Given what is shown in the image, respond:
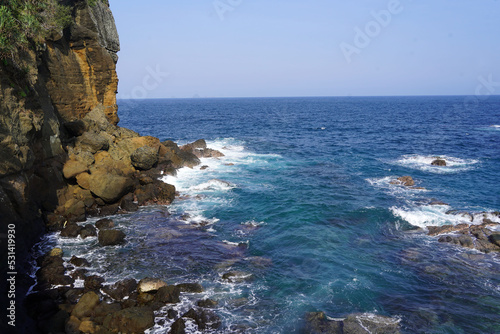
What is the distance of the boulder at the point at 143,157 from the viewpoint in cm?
3541

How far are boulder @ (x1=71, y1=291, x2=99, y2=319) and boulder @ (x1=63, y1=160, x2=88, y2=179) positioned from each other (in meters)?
15.1

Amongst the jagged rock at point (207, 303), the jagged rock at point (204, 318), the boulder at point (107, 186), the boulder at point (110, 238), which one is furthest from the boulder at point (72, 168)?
the jagged rock at point (204, 318)

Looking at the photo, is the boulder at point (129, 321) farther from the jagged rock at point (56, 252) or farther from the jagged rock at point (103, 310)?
the jagged rock at point (56, 252)

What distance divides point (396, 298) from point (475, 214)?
15243mm

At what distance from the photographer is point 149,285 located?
1766 cm

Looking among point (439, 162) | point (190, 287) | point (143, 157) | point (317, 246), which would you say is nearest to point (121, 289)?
point (190, 287)

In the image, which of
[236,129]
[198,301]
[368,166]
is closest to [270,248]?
[198,301]

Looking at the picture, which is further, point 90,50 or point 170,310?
point 90,50

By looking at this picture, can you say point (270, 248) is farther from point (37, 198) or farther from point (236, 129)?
point (236, 129)

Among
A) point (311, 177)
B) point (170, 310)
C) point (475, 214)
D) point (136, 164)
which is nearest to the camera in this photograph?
point (170, 310)

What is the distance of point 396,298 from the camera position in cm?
1795

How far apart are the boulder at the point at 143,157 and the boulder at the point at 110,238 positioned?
13.6 m

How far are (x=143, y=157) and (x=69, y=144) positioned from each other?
6881mm

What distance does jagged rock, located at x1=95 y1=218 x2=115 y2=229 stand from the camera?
984 inches
